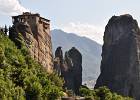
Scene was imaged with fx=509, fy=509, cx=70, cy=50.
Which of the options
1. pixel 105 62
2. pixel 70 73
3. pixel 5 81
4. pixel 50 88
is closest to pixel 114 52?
pixel 105 62

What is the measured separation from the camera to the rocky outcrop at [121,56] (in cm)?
18862

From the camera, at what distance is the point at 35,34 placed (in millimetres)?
126375

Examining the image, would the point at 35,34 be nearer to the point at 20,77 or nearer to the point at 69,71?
the point at 20,77

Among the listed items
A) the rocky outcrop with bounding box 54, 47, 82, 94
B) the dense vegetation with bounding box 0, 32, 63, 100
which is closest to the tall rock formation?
the dense vegetation with bounding box 0, 32, 63, 100

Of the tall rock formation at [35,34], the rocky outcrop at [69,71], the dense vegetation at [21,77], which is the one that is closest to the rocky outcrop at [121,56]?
the rocky outcrop at [69,71]

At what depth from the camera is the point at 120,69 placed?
19200 cm

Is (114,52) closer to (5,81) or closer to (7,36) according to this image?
(7,36)

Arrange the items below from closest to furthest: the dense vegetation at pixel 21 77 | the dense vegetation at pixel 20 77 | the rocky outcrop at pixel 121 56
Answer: the dense vegetation at pixel 20 77 < the dense vegetation at pixel 21 77 < the rocky outcrop at pixel 121 56

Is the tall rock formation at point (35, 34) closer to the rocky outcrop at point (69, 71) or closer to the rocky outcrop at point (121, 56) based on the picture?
the rocky outcrop at point (69, 71)

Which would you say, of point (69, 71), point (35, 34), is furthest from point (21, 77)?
point (69, 71)

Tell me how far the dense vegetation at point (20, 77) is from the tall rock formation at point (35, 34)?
14.9 ft

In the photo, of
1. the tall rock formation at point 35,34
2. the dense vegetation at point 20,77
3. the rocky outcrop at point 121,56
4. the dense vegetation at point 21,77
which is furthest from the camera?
the rocky outcrop at point 121,56

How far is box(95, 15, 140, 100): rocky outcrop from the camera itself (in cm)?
18862

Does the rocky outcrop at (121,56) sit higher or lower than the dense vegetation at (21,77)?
higher
